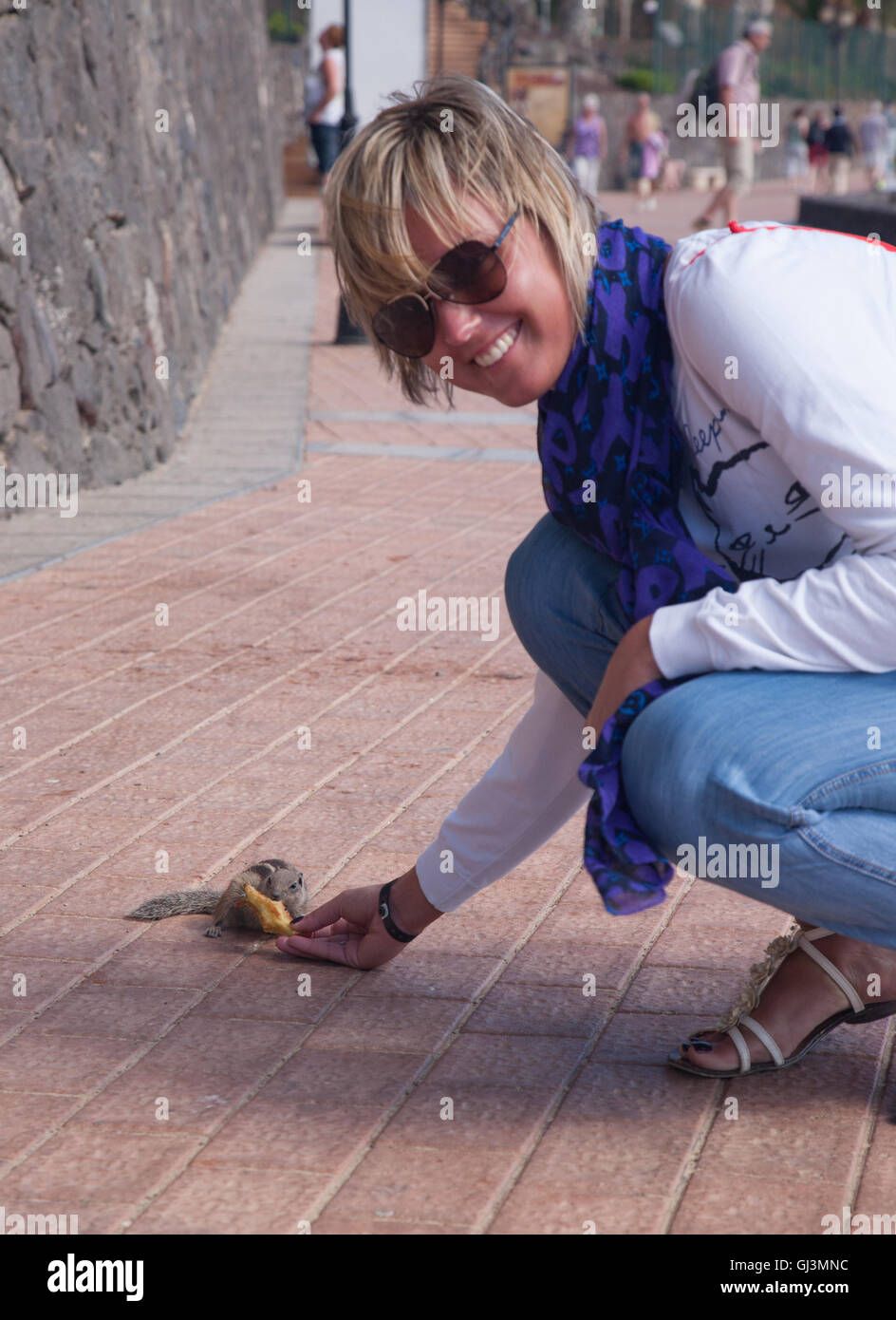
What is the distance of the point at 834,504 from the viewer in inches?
78.9

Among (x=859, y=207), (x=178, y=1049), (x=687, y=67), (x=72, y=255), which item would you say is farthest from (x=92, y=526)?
(x=687, y=67)

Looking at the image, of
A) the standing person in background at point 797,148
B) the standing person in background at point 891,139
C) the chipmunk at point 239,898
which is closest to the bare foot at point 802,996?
the chipmunk at point 239,898

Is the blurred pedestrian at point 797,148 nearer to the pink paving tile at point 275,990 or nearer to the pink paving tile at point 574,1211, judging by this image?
the pink paving tile at point 275,990

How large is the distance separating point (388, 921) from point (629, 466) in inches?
38.7

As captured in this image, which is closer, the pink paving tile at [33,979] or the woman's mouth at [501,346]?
the woman's mouth at [501,346]

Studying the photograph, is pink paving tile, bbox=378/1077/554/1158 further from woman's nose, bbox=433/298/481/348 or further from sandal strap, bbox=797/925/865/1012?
woman's nose, bbox=433/298/481/348

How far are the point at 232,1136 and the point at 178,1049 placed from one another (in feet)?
1.03

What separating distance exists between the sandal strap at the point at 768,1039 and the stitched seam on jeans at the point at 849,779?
0.56m

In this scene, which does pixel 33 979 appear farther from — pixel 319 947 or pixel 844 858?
pixel 844 858

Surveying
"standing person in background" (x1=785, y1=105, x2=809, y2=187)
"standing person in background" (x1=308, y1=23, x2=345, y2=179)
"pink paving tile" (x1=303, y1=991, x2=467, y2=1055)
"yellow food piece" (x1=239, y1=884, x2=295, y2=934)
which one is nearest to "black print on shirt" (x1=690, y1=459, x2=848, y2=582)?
"pink paving tile" (x1=303, y1=991, x2=467, y2=1055)

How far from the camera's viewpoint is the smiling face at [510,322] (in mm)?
2129

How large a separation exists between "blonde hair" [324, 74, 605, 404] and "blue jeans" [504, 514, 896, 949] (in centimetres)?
59

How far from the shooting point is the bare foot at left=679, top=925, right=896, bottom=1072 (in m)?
2.44

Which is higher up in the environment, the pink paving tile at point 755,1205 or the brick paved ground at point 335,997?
the pink paving tile at point 755,1205
